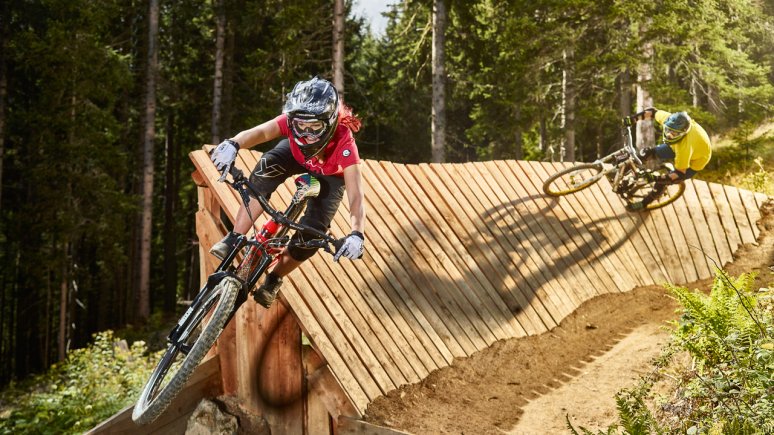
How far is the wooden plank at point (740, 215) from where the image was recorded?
10.9m

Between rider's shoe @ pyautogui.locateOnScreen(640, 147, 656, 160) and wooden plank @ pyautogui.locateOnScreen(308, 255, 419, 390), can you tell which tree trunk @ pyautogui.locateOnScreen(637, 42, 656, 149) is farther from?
wooden plank @ pyautogui.locateOnScreen(308, 255, 419, 390)

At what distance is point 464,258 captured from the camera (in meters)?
8.02

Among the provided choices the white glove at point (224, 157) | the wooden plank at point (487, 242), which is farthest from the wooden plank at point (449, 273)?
the white glove at point (224, 157)

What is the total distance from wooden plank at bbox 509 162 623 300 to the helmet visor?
562 centimetres

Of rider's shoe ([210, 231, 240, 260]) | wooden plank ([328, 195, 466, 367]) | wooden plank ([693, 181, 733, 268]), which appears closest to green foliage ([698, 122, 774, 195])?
wooden plank ([693, 181, 733, 268])

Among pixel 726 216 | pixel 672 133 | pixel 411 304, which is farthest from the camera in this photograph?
pixel 726 216

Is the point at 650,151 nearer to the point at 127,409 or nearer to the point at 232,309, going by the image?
the point at 232,309

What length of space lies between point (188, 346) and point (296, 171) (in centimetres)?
159

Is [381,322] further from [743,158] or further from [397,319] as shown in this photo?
[743,158]

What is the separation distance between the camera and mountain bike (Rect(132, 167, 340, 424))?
4449 mm

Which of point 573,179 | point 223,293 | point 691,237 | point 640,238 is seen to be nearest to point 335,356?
point 223,293

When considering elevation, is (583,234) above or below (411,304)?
above

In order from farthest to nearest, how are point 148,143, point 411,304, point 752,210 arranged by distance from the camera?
point 148,143
point 752,210
point 411,304

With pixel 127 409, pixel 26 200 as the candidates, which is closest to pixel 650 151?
pixel 127 409
